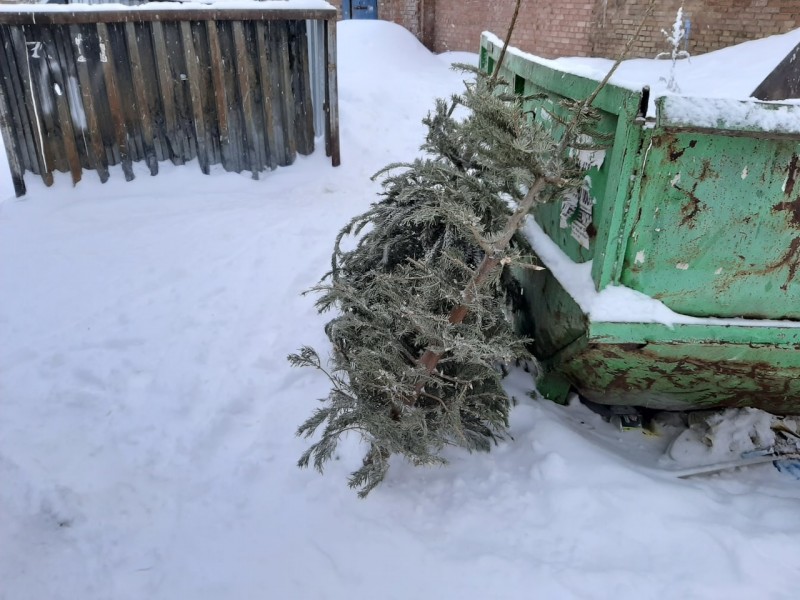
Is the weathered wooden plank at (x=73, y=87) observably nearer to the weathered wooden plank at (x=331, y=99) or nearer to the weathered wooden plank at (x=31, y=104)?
the weathered wooden plank at (x=31, y=104)

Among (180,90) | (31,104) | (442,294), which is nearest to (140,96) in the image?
(180,90)

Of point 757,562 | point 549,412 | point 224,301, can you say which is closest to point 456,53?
point 224,301

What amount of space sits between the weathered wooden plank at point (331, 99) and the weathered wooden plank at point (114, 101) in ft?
6.10

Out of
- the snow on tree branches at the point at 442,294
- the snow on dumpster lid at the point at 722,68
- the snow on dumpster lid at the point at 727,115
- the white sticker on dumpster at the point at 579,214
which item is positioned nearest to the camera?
the snow on dumpster lid at the point at 727,115

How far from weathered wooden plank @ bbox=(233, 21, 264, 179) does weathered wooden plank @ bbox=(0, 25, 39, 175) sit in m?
1.73

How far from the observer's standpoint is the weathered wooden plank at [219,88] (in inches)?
209

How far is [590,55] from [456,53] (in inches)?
124

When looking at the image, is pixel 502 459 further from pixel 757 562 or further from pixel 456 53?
pixel 456 53

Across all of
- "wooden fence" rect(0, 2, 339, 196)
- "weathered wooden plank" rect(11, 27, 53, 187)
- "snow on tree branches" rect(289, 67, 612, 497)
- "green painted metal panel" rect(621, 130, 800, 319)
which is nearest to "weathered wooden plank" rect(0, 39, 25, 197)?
"wooden fence" rect(0, 2, 339, 196)

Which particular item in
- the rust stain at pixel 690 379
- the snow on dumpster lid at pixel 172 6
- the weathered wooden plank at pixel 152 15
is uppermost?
the snow on dumpster lid at pixel 172 6

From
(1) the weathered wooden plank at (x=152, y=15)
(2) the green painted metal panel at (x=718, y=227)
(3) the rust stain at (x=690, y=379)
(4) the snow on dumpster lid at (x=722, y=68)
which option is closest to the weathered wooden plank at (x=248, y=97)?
(1) the weathered wooden plank at (x=152, y=15)

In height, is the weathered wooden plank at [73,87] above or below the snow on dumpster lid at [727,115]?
below

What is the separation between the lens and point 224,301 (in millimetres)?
4105

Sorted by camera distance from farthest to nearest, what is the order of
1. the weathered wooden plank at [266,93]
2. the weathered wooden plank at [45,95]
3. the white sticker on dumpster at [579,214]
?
the weathered wooden plank at [266,93] → the weathered wooden plank at [45,95] → the white sticker on dumpster at [579,214]
